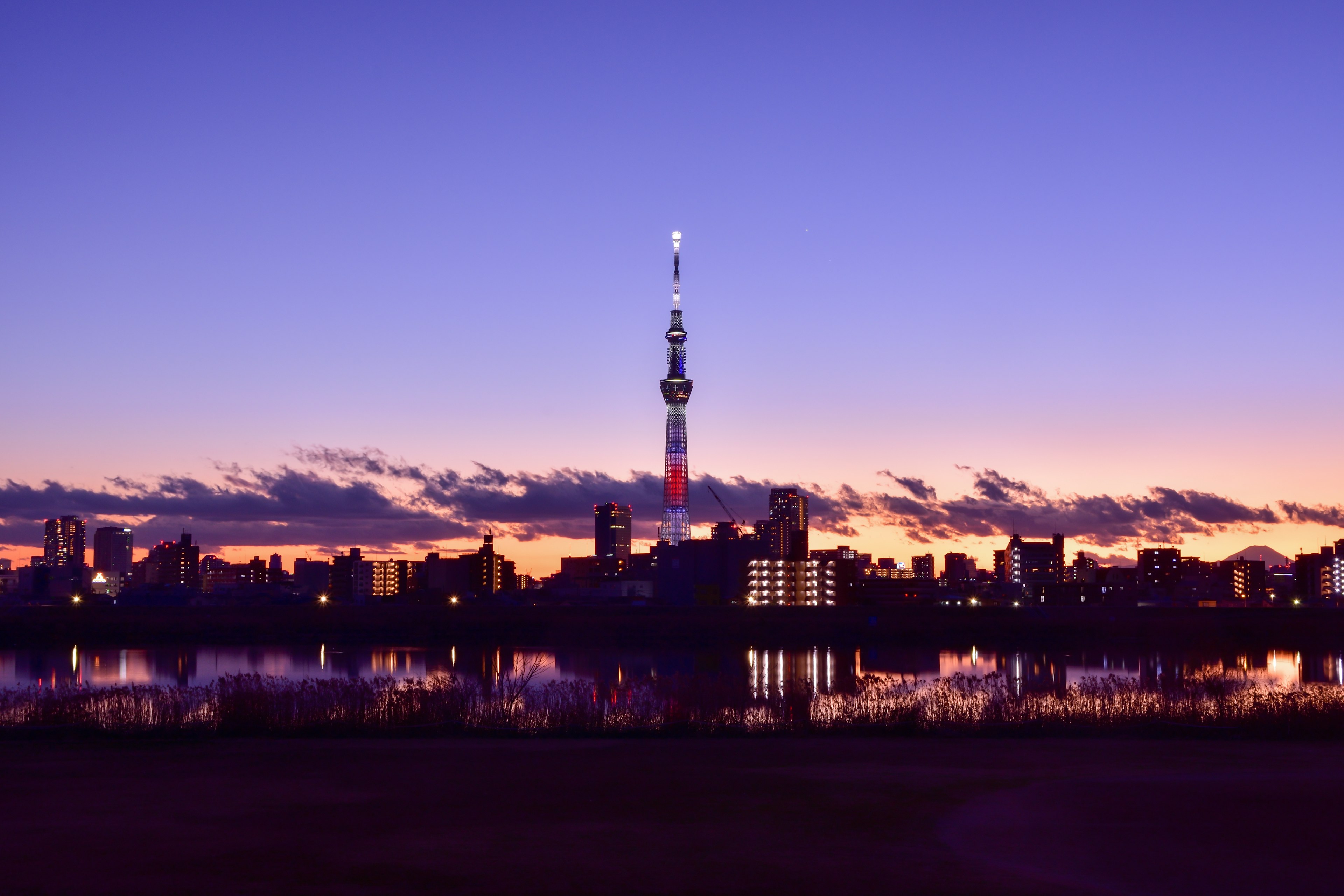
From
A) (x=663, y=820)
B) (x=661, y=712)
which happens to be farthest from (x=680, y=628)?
(x=663, y=820)

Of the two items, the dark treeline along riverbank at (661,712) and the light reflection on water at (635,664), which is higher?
the dark treeline along riverbank at (661,712)

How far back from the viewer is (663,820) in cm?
1795

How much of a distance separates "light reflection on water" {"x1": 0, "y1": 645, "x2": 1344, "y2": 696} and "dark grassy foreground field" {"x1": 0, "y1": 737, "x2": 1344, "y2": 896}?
27.9 m

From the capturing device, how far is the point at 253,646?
96.9 meters

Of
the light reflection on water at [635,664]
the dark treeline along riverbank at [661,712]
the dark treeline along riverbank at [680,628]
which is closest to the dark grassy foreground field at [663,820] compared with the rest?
the dark treeline along riverbank at [661,712]

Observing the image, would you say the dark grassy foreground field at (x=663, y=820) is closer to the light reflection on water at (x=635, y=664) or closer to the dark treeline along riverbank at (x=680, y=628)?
the light reflection on water at (x=635, y=664)

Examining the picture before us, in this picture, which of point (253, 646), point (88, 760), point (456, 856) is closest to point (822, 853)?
point (456, 856)

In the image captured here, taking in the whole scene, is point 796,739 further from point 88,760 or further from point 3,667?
point 3,667

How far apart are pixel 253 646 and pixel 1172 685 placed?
78.0 meters

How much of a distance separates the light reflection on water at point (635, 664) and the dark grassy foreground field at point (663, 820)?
27.9m

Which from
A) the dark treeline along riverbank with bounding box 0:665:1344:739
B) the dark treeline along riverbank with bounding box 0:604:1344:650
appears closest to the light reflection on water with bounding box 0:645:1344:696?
the dark treeline along riverbank with bounding box 0:604:1344:650

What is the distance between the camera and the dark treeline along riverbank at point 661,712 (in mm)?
31188

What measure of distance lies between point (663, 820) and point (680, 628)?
310ft

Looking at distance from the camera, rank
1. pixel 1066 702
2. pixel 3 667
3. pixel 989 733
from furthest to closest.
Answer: pixel 3 667
pixel 1066 702
pixel 989 733
